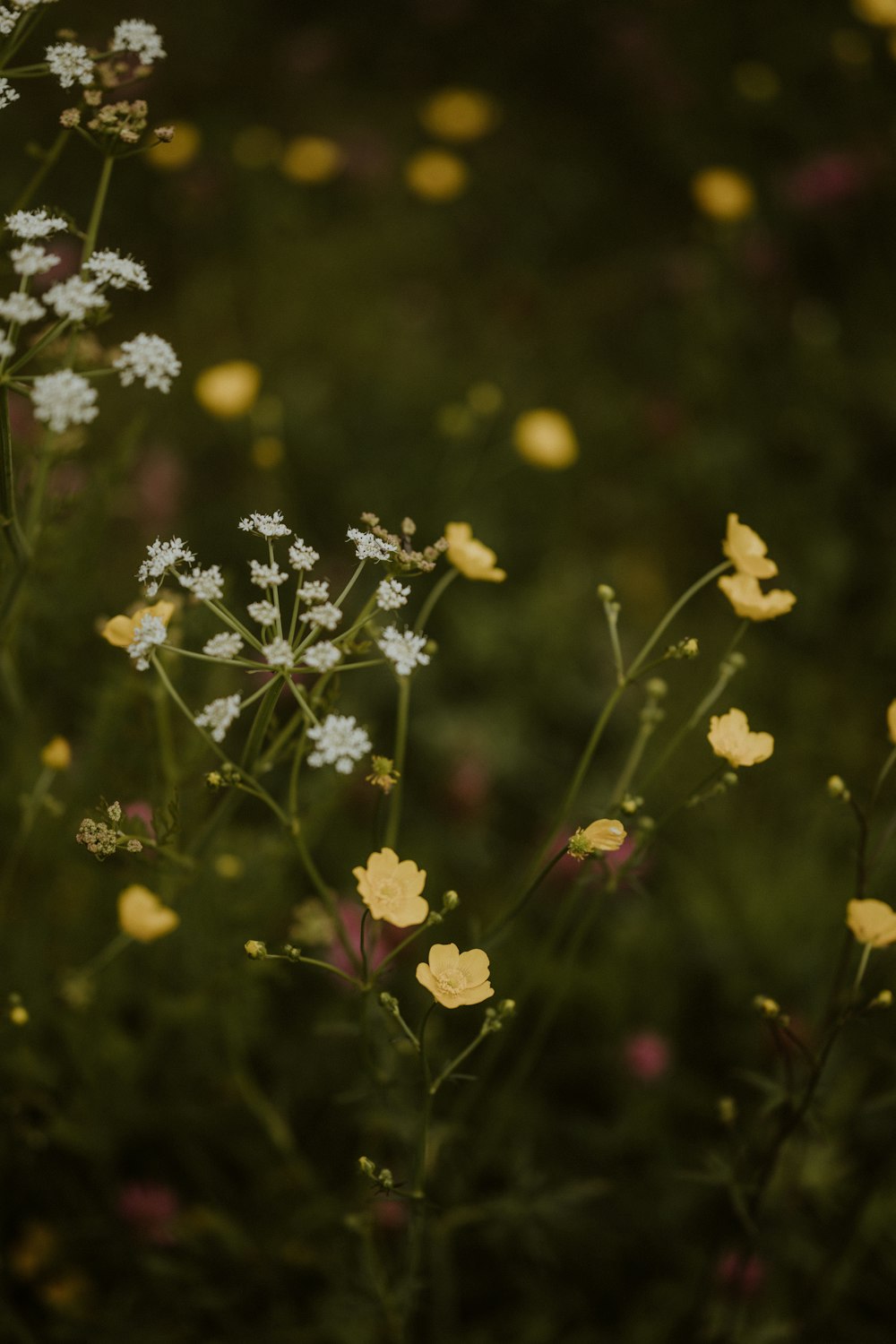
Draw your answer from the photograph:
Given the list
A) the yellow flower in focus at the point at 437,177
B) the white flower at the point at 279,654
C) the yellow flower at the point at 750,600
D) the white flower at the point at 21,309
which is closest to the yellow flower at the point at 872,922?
the yellow flower at the point at 750,600

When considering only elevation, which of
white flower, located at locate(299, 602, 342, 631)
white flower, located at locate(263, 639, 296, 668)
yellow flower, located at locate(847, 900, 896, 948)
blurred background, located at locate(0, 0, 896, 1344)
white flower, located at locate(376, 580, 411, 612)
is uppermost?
white flower, located at locate(376, 580, 411, 612)

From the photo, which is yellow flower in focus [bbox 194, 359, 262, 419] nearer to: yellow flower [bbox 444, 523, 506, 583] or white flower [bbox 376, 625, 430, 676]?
yellow flower [bbox 444, 523, 506, 583]

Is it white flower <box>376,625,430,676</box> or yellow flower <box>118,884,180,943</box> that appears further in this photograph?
yellow flower <box>118,884,180,943</box>

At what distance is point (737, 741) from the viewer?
45.6 inches

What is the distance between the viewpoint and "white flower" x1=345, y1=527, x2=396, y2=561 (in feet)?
3.38

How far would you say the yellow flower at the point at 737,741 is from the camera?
3.71 ft

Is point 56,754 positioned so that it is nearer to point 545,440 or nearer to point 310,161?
point 545,440

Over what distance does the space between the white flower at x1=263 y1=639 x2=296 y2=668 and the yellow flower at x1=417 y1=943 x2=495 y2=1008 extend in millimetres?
352

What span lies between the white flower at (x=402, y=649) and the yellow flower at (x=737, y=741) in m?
0.38

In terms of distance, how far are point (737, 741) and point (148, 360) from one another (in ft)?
2.75

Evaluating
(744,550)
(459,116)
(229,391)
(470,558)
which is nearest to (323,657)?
(470,558)

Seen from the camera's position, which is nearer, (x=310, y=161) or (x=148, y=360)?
(x=148, y=360)

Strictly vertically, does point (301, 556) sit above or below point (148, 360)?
below

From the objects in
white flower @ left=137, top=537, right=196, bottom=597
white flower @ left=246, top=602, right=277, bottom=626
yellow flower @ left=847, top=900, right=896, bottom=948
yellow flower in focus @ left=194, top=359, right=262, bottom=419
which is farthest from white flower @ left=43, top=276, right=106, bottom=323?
yellow flower in focus @ left=194, top=359, right=262, bottom=419
